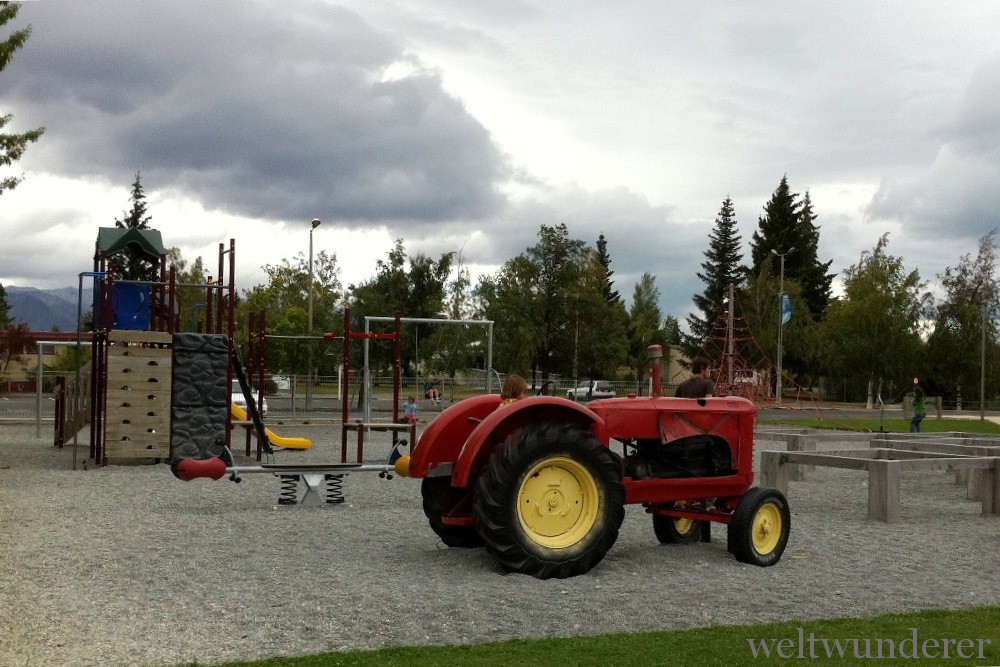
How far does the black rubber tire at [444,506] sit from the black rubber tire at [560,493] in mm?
1109

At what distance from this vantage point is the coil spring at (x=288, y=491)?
1225 centimetres

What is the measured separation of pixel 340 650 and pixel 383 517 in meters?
5.62

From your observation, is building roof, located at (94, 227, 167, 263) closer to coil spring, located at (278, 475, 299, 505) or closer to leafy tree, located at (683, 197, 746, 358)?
coil spring, located at (278, 475, 299, 505)

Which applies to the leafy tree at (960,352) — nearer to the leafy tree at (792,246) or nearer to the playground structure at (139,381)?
the leafy tree at (792,246)

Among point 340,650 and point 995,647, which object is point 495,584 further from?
point 995,647

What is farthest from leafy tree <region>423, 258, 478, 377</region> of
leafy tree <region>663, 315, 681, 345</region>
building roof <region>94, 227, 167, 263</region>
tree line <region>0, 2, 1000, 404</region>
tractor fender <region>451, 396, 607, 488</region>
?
leafy tree <region>663, 315, 681, 345</region>

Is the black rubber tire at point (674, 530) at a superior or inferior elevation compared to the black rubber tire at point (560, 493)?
inferior

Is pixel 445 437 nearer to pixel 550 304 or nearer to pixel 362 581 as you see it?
pixel 362 581

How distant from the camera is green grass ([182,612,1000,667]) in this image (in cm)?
546

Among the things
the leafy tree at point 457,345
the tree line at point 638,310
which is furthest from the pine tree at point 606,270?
the leafy tree at point 457,345

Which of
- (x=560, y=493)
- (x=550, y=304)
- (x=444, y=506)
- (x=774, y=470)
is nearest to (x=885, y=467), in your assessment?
(x=774, y=470)

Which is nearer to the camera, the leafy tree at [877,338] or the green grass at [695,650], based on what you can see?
the green grass at [695,650]

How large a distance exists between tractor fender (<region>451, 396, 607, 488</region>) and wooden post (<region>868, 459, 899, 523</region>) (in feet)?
14.9

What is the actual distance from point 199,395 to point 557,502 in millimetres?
10643
